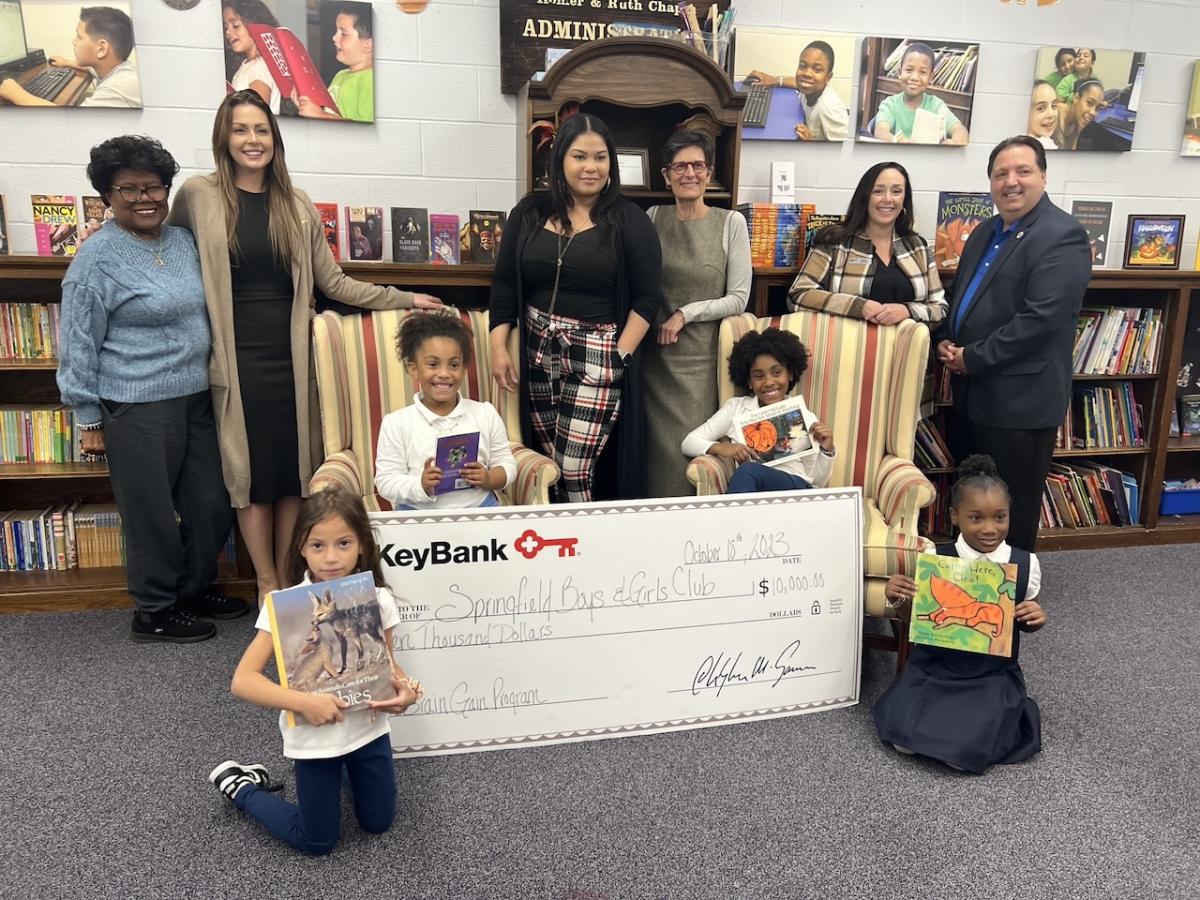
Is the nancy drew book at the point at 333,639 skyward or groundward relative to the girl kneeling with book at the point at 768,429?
groundward

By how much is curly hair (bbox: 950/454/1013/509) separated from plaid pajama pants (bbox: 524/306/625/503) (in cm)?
100

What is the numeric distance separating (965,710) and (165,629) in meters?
2.24

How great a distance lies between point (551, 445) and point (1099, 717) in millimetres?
1667

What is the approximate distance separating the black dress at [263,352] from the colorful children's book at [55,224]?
2.87 feet

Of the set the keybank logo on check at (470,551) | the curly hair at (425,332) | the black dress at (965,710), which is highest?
the curly hair at (425,332)

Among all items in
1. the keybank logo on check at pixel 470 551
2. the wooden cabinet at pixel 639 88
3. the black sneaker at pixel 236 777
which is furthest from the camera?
the wooden cabinet at pixel 639 88

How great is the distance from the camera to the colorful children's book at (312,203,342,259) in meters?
3.09

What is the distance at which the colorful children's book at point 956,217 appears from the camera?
3.54 metres

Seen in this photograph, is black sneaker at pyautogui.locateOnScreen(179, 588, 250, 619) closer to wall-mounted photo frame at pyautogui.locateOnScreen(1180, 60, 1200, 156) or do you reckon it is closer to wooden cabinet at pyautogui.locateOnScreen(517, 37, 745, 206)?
wooden cabinet at pyautogui.locateOnScreen(517, 37, 745, 206)

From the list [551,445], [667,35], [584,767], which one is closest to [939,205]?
[667,35]

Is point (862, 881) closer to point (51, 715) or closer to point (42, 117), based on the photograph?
point (51, 715)

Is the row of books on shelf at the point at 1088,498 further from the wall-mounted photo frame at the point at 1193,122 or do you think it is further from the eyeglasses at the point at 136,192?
the eyeglasses at the point at 136,192

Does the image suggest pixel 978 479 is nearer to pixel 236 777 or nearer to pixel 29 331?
pixel 236 777

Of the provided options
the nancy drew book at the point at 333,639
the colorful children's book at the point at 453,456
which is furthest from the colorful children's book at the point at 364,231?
the nancy drew book at the point at 333,639
